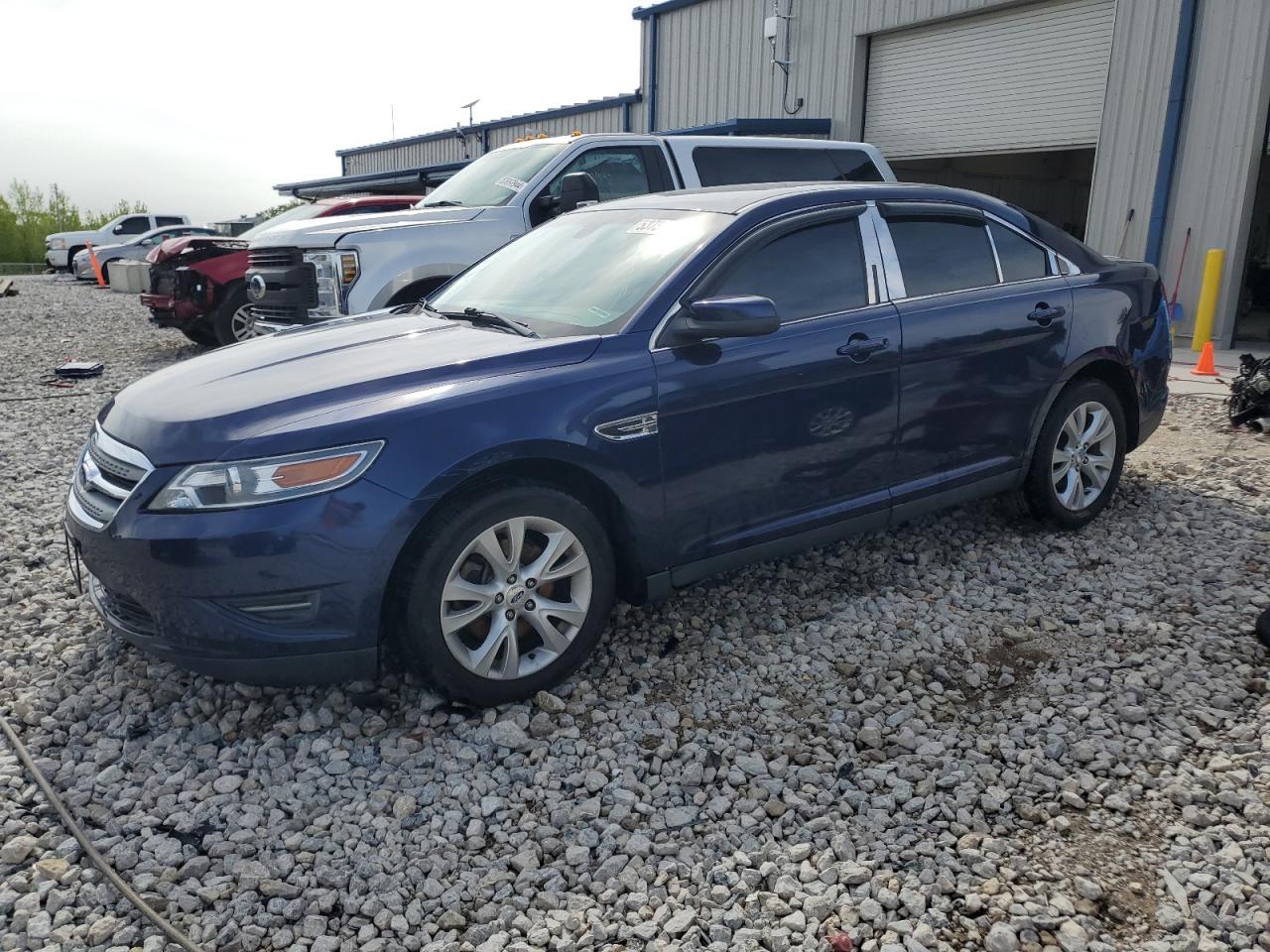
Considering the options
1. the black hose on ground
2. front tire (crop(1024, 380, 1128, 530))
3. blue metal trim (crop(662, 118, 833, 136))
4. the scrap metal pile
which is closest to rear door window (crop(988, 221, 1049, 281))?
front tire (crop(1024, 380, 1128, 530))

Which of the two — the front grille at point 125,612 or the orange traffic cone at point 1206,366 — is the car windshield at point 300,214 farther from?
the orange traffic cone at point 1206,366

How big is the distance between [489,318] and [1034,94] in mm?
11768

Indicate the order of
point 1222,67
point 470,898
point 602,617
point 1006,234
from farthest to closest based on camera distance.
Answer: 1. point 1222,67
2. point 1006,234
3. point 602,617
4. point 470,898

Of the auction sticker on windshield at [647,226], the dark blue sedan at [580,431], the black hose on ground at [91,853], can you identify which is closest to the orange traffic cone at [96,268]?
the dark blue sedan at [580,431]

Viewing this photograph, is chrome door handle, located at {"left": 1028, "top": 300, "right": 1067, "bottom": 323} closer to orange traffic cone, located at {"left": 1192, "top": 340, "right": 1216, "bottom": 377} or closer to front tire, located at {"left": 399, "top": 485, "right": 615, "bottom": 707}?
front tire, located at {"left": 399, "top": 485, "right": 615, "bottom": 707}

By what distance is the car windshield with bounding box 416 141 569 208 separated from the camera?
7.95 m

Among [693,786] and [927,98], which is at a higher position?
[927,98]

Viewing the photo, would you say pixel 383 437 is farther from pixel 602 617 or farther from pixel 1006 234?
pixel 1006 234

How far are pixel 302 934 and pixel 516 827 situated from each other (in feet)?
2.08

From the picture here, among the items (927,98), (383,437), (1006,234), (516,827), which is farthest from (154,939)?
(927,98)

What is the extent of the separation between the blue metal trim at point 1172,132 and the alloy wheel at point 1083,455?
797 centimetres

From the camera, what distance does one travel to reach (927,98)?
1443 centimetres

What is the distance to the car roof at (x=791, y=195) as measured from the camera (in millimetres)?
4039

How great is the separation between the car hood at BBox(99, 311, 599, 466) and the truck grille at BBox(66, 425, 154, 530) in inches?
2.0
